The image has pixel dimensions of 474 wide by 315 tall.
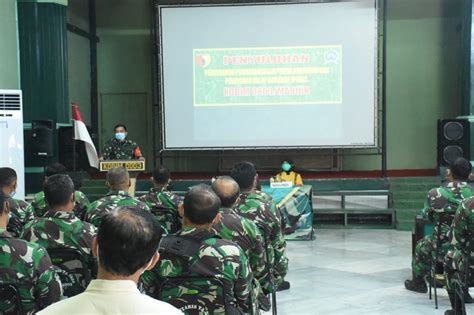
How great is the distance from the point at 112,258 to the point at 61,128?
8.84 metres

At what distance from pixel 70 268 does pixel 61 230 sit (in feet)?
0.66

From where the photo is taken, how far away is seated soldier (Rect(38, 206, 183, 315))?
1.19m

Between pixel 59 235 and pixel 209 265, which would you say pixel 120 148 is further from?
pixel 209 265

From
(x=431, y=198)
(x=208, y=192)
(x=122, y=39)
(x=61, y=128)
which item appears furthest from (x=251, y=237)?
(x=122, y=39)

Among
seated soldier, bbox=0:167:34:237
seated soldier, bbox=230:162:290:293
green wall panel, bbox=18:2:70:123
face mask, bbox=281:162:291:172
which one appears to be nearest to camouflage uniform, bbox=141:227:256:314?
seated soldier, bbox=230:162:290:293

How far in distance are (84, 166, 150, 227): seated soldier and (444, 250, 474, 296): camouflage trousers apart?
2.03m

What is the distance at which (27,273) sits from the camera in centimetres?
234

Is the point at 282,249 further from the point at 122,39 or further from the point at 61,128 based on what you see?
the point at 122,39

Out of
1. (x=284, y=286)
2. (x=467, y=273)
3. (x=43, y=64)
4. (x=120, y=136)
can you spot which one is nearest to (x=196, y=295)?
(x=467, y=273)

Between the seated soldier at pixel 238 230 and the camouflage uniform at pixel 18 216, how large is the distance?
161 centimetres

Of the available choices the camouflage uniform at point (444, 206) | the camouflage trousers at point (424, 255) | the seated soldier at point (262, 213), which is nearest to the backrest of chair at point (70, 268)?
the seated soldier at point (262, 213)

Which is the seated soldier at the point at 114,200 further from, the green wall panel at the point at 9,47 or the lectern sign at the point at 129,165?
the green wall panel at the point at 9,47

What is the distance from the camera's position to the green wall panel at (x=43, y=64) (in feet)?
31.0

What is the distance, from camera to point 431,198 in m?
4.41
